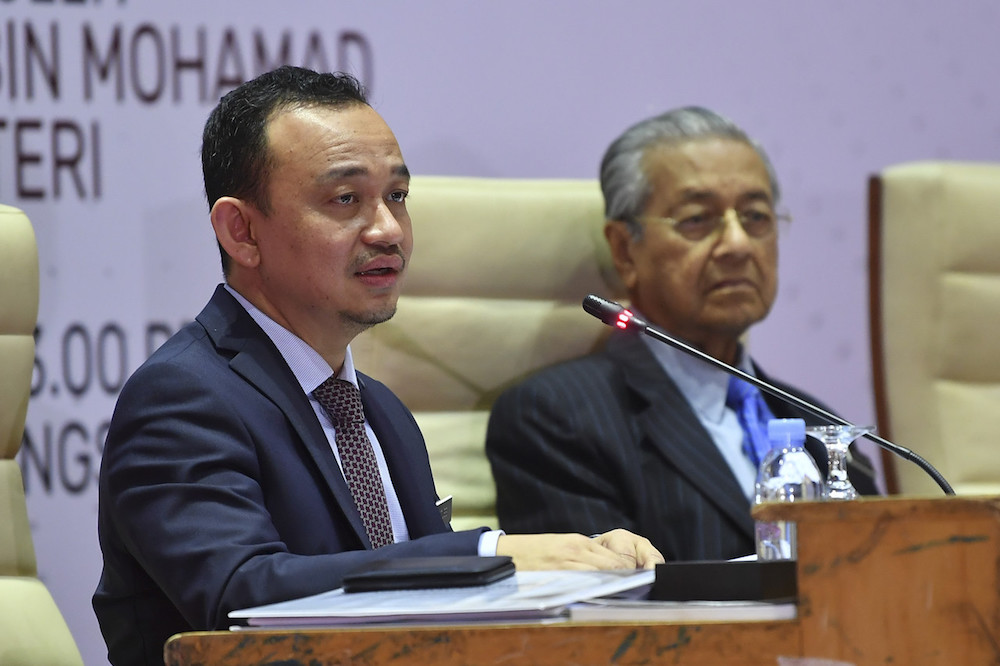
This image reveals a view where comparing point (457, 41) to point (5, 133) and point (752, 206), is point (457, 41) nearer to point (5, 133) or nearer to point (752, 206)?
point (752, 206)

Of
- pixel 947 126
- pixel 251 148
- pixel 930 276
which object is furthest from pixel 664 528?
pixel 947 126

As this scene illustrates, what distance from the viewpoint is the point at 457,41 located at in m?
2.71

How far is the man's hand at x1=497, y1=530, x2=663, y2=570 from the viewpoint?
119 centimetres

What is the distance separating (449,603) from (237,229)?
936 millimetres

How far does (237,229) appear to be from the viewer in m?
1.76

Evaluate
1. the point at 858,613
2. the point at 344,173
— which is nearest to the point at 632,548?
the point at 858,613

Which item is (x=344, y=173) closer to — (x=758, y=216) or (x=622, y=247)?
(x=622, y=247)

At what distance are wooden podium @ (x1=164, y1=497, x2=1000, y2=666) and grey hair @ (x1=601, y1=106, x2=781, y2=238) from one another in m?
1.75

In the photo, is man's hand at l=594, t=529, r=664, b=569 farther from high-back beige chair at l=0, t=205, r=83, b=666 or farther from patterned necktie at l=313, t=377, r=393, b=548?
high-back beige chair at l=0, t=205, r=83, b=666

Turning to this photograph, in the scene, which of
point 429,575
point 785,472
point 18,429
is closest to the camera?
point 429,575

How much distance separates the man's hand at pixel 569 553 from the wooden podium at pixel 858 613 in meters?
0.28

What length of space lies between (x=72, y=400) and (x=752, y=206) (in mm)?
1374

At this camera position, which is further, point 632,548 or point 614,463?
point 614,463

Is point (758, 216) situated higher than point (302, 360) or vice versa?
point (758, 216)
